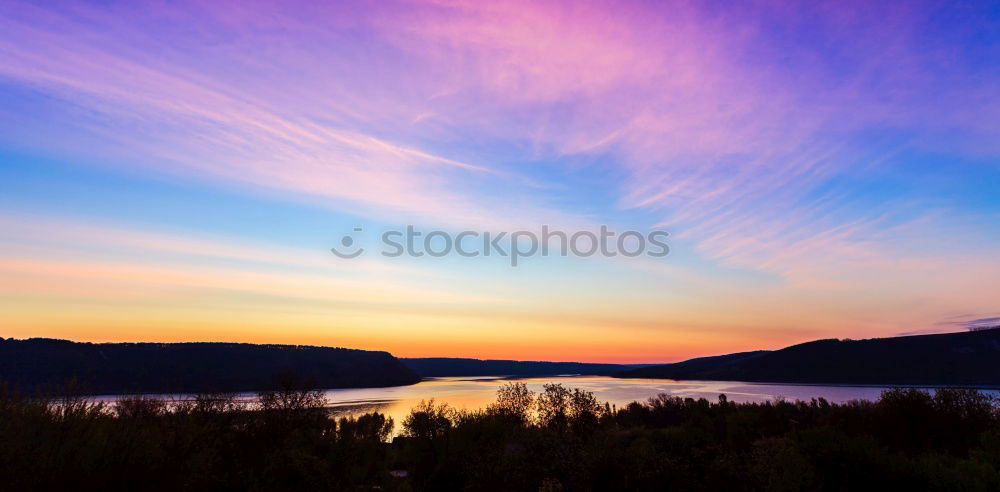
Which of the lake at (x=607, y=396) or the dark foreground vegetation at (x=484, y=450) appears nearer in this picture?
the dark foreground vegetation at (x=484, y=450)

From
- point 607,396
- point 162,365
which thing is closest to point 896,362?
point 607,396

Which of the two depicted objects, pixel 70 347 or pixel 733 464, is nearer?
pixel 733 464

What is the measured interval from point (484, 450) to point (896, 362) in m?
161

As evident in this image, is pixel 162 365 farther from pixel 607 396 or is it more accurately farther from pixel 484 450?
pixel 484 450

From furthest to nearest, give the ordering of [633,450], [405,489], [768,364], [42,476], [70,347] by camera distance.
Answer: [768,364]
[70,347]
[633,450]
[405,489]
[42,476]

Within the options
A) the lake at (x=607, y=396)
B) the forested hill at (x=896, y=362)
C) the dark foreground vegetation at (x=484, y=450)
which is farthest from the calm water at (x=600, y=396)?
the dark foreground vegetation at (x=484, y=450)

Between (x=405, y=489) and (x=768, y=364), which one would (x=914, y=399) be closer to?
(x=405, y=489)

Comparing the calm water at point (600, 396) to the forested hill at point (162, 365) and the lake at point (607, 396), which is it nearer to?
the lake at point (607, 396)

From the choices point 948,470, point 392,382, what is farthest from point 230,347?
point 948,470

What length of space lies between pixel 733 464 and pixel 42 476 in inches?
760

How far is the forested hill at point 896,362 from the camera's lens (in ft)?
435

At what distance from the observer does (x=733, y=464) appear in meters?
18.8

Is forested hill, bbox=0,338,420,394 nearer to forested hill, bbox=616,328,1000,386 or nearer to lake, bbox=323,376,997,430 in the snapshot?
lake, bbox=323,376,997,430

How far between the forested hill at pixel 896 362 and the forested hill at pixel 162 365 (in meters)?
132
